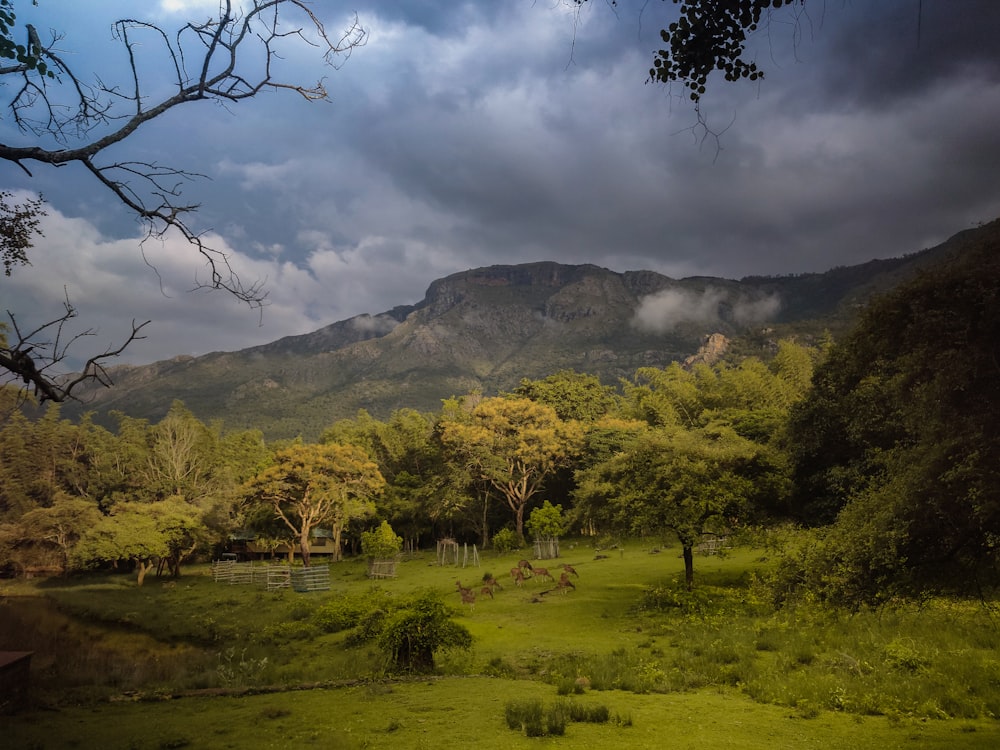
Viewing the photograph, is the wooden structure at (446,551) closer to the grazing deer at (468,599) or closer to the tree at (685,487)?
the grazing deer at (468,599)

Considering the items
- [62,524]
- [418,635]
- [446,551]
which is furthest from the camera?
[62,524]

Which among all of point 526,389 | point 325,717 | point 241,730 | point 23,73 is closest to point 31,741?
point 241,730

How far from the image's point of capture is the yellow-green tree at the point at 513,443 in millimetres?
40625

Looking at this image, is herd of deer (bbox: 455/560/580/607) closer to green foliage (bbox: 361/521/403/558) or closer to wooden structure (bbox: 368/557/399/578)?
wooden structure (bbox: 368/557/399/578)

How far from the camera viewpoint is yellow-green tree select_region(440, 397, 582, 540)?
40.6m

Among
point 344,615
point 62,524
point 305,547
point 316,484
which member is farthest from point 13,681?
point 62,524

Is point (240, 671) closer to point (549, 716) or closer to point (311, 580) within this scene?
point (549, 716)

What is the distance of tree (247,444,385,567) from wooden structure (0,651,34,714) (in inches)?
1033

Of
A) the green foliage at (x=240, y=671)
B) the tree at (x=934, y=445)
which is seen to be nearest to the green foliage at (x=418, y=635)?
the green foliage at (x=240, y=671)

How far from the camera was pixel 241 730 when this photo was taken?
725 cm

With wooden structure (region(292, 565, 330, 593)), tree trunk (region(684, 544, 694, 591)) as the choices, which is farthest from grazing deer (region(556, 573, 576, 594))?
wooden structure (region(292, 565, 330, 593))

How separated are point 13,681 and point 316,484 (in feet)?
90.7

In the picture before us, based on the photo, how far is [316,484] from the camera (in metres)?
36.8

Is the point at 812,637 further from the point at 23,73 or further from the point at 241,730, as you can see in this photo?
the point at 23,73
